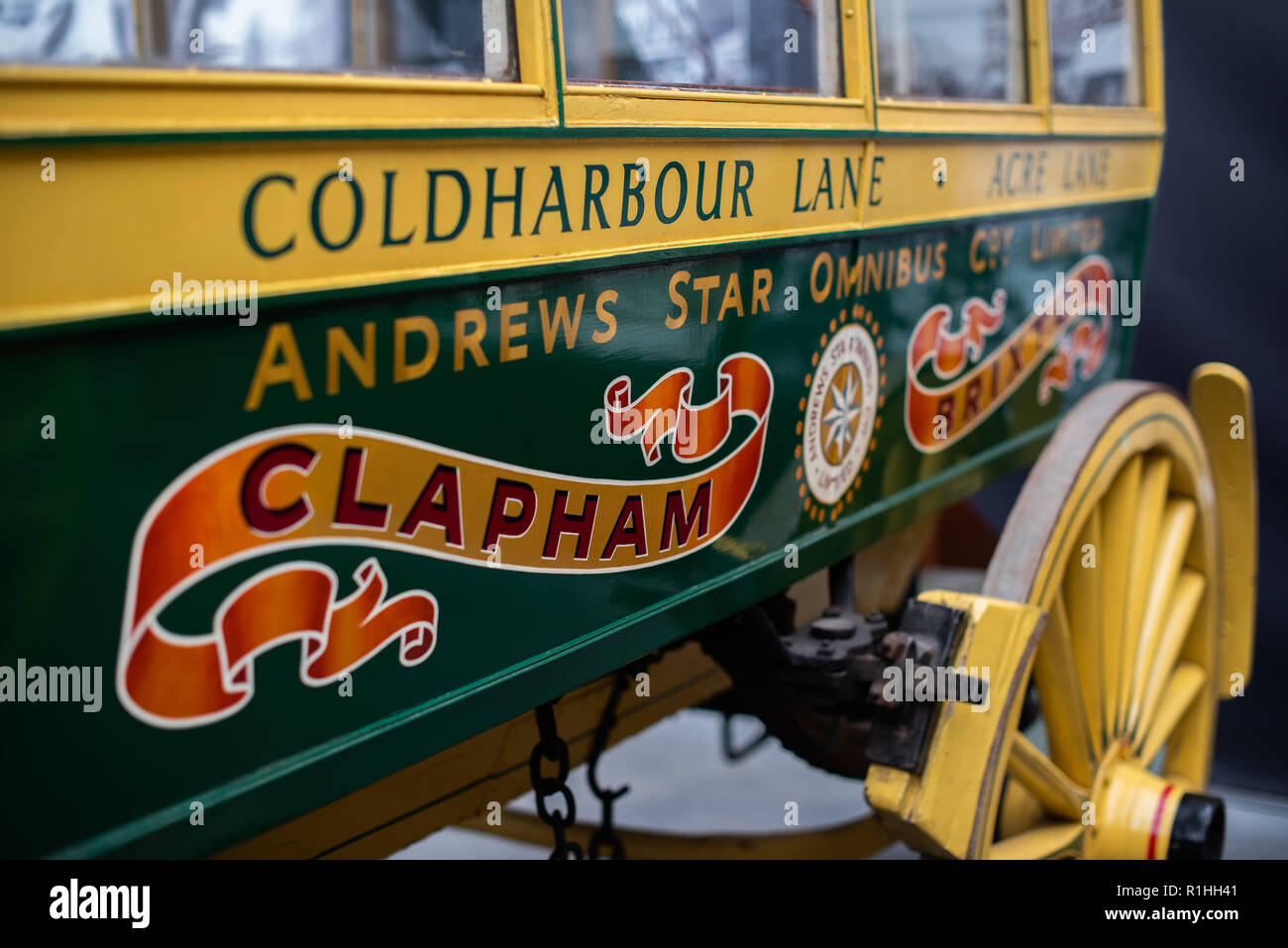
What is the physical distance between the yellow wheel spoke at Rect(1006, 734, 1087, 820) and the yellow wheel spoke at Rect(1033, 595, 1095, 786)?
0.11ft

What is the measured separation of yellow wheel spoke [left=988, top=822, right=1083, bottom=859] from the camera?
183cm

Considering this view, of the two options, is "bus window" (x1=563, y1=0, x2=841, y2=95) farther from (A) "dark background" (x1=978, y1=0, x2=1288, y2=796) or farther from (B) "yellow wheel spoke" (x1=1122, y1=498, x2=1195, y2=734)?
(A) "dark background" (x1=978, y1=0, x2=1288, y2=796)

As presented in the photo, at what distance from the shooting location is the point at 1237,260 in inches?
136

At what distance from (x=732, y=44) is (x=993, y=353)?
807mm

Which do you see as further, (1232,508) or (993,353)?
(1232,508)

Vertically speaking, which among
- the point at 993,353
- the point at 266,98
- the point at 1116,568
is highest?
the point at 266,98

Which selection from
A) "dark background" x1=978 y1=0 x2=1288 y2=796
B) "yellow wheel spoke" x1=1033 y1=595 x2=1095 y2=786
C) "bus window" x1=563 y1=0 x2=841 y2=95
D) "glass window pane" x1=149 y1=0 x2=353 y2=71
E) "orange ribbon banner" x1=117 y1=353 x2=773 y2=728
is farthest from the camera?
"dark background" x1=978 y1=0 x2=1288 y2=796

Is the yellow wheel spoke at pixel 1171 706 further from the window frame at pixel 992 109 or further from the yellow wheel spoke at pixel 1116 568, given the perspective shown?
the window frame at pixel 992 109

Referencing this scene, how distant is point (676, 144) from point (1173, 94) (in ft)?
8.99

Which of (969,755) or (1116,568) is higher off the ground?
(1116,568)
